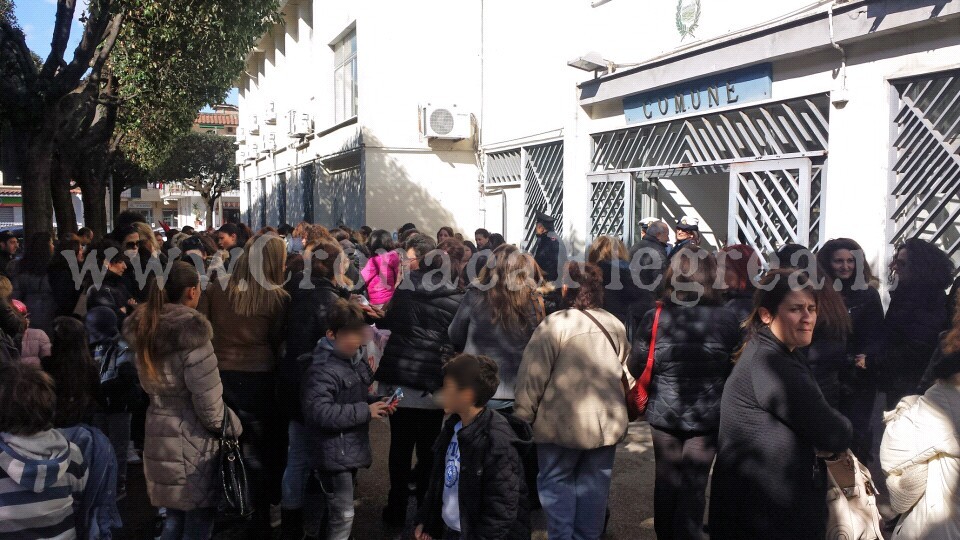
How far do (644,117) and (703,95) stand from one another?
119cm

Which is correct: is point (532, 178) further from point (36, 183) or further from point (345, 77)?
point (36, 183)

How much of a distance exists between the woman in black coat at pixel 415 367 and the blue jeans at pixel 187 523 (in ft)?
4.12

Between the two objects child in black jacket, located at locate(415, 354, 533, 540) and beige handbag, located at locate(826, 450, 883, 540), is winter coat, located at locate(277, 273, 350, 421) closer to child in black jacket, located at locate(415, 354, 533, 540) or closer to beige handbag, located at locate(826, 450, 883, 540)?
child in black jacket, located at locate(415, 354, 533, 540)

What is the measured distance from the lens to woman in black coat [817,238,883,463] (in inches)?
191

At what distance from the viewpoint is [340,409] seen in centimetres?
397

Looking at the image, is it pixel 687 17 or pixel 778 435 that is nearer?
pixel 778 435

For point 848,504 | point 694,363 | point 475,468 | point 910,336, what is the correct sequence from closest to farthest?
point 848,504, point 475,468, point 694,363, point 910,336

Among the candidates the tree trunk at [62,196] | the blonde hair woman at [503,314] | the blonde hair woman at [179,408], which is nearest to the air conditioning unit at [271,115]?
the tree trunk at [62,196]

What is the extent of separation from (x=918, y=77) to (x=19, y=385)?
683 centimetres

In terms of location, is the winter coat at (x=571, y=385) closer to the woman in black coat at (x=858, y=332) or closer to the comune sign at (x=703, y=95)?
the woman in black coat at (x=858, y=332)

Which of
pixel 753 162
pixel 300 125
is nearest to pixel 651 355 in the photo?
pixel 753 162

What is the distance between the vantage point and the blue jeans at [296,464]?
4507 mm

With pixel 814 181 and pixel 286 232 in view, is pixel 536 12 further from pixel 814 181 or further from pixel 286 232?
pixel 814 181

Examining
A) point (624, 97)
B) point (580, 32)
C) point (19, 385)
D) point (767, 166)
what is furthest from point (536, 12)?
point (19, 385)
